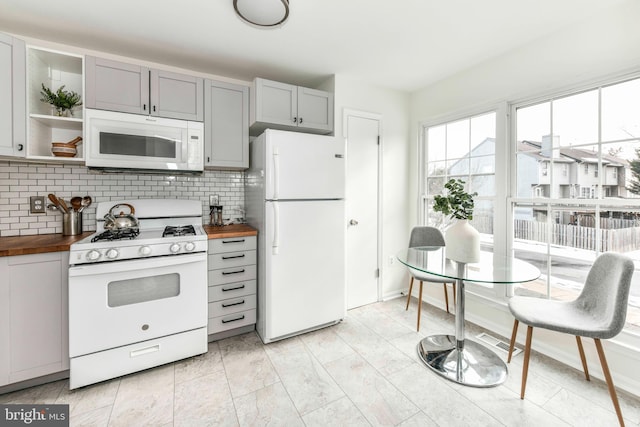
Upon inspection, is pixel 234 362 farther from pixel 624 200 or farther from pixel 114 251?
pixel 624 200

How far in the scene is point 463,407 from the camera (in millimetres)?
1690

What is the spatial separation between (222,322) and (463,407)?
1.90 metres

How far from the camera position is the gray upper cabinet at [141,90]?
2.20 metres

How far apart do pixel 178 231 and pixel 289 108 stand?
1.55 m

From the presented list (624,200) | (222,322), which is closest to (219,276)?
(222,322)

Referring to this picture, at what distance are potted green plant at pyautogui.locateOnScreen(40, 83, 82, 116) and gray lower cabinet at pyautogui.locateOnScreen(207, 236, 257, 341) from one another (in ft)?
5.08

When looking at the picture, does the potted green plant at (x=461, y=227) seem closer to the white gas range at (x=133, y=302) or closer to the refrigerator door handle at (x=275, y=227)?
the refrigerator door handle at (x=275, y=227)

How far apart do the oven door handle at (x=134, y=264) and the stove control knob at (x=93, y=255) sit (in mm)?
52

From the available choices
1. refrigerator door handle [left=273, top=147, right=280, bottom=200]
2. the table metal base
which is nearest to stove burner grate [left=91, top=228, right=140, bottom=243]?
refrigerator door handle [left=273, top=147, right=280, bottom=200]

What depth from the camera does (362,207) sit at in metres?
3.18

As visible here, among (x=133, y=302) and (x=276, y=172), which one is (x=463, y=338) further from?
(x=133, y=302)

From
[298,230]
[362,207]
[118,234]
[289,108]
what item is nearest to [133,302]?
[118,234]

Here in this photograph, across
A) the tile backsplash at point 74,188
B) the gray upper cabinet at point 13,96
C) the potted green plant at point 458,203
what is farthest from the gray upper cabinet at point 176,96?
the potted green plant at point 458,203

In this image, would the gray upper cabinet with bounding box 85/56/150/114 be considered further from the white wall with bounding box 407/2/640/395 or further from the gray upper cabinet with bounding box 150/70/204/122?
the white wall with bounding box 407/2/640/395
